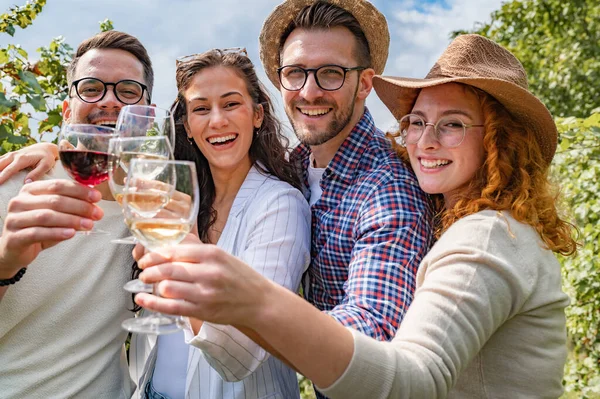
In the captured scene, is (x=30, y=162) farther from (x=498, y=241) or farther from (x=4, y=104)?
(x=498, y=241)

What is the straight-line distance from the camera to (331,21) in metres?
3.39

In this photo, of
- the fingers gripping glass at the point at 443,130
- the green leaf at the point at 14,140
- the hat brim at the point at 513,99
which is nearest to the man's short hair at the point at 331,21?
the hat brim at the point at 513,99

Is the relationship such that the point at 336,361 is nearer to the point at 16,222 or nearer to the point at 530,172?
the point at 16,222

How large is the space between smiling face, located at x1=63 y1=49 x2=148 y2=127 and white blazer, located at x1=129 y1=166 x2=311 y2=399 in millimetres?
861

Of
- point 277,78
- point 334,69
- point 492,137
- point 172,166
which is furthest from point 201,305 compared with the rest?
point 277,78

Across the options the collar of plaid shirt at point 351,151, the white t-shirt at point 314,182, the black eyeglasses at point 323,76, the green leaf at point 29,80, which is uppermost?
the black eyeglasses at point 323,76

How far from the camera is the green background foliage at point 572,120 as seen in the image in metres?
4.54

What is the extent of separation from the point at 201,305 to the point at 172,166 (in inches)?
15.7

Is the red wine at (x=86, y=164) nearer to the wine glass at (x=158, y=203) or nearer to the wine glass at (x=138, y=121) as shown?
the wine glass at (x=138, y=121)

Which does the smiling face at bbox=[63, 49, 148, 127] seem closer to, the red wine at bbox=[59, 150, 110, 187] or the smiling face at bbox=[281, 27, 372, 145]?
the smiling face at bbox=[281, 27, 372, 145]

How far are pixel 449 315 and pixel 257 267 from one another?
904mm

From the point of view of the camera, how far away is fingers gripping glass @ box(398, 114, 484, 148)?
258 centimetres

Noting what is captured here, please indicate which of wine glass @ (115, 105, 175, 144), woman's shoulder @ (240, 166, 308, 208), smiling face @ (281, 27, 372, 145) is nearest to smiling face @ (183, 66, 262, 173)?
woman's shoulder @ (240, 166, 308, 208)

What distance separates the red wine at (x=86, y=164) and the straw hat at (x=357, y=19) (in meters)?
1.93
